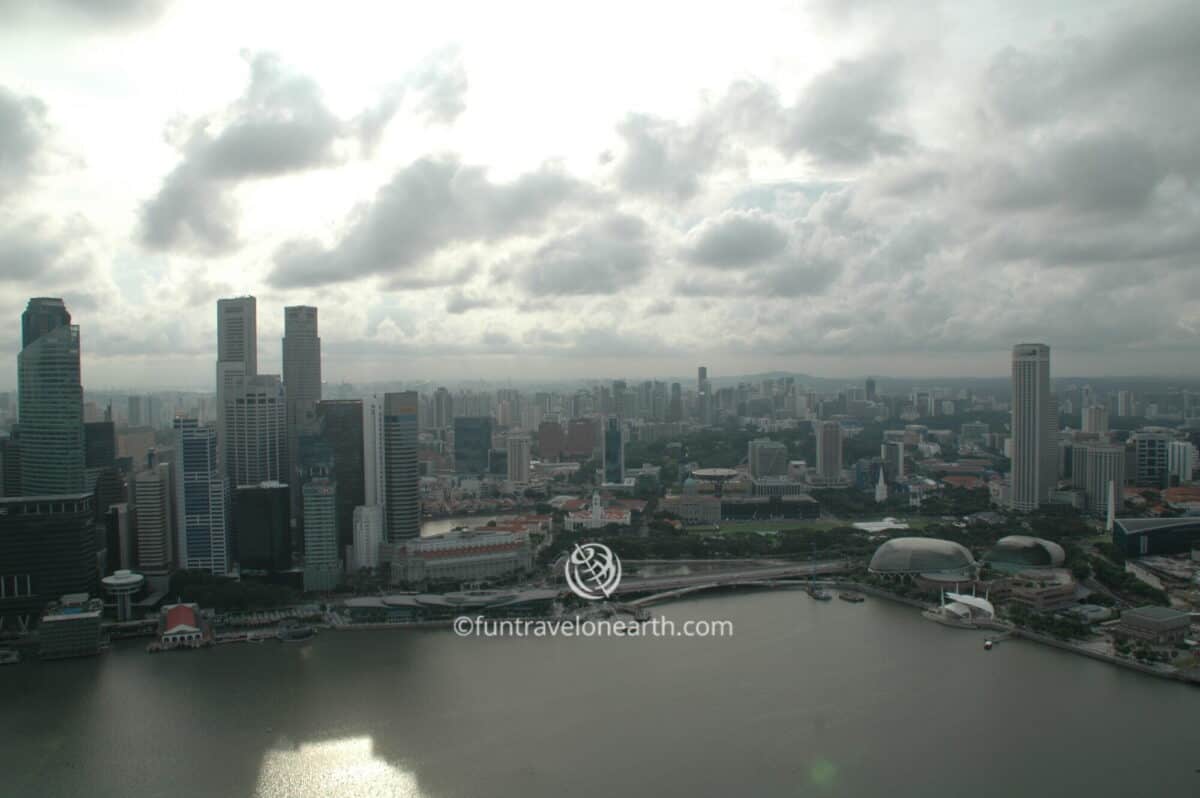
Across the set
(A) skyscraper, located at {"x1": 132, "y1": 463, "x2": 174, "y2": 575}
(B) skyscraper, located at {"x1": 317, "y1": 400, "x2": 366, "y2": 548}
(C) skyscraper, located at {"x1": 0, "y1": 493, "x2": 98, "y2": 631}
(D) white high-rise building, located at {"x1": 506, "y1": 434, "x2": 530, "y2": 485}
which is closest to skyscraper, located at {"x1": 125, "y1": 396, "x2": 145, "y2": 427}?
(D) white high-rise building, located at {"x1": 506, "y1": 434, "x2": 530, "y2": 485}


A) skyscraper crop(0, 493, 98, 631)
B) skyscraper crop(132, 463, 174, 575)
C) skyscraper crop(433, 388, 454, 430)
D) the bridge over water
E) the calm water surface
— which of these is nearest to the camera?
the calm water surface

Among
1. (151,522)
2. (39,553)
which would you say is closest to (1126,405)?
(151,522)

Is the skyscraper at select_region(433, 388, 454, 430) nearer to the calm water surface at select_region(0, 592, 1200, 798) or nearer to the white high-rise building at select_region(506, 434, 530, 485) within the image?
the white high-rise building at select_region(506, 434, 530, 485)

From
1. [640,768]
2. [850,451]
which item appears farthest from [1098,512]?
[640,768]

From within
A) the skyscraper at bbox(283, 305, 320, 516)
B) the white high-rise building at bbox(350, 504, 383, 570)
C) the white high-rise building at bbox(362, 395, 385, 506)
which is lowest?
the white high-rise building at bbox(350, 504, 383, 570)

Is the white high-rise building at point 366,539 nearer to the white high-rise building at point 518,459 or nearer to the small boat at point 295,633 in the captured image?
the small boat at point 295,633

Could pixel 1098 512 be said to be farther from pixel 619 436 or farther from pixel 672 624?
pixel 672 624

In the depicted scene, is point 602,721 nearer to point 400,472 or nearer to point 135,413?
point 400,472
